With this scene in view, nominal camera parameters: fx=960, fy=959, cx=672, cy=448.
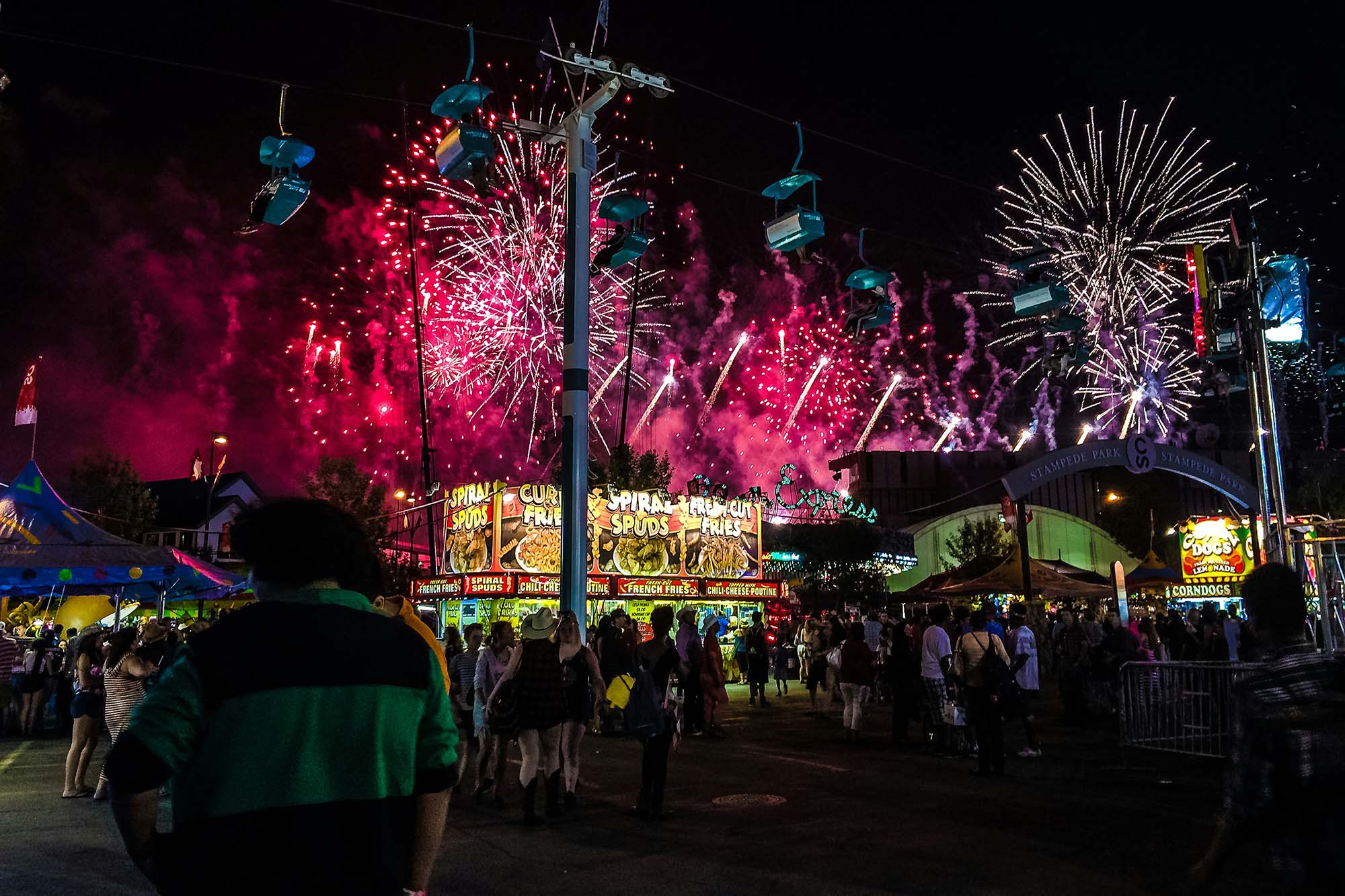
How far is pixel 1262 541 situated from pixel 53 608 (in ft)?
113

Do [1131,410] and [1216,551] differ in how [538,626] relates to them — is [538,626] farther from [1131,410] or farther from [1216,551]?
[1131,410]

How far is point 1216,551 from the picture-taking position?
27.2 metres

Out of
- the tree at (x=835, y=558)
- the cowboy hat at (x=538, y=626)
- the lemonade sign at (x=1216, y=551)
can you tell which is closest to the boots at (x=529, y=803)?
the cowboy hat at (x=538, y=626)

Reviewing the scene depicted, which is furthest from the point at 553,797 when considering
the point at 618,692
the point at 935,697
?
the point at 935,697

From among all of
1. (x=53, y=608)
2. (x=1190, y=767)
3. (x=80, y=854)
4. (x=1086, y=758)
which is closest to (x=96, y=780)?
(x=80, y=854)

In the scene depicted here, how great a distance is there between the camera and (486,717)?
29.4 ft

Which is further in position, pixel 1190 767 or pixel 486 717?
pixel 1190 767

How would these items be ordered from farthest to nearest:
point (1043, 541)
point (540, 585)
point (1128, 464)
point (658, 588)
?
point (1043, 541) → point (658, 588) → point (540, 585) → point (1128, 464)

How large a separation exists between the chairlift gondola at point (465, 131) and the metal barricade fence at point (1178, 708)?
916 centimetres

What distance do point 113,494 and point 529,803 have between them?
39093mm

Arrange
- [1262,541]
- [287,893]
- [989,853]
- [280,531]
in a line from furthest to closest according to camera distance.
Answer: [1262,541] < [989,853] < [280,531] < [287,893]

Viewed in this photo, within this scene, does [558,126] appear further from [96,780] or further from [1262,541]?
[1262,541]

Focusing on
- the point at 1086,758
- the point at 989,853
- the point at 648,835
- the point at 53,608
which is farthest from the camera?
the point at 53,608

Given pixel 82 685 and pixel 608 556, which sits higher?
pixel 608 556
